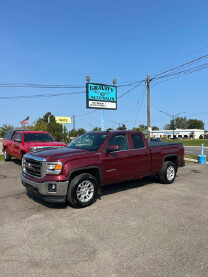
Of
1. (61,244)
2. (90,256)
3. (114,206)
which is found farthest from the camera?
(114,206)

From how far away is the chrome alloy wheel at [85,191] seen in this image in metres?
5.09

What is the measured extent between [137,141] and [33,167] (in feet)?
10.3

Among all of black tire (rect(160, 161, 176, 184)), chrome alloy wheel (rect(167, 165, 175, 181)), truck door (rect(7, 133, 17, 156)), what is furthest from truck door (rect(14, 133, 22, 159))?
chrome alloy wheel (rect(167, 165, 175, 181))

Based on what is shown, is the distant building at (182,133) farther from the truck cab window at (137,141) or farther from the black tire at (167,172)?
the truck cab window at (137,141)

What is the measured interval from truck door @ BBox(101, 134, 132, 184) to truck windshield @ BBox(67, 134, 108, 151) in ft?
0.89

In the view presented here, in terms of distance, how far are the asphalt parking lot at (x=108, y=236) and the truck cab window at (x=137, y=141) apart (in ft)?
4.78

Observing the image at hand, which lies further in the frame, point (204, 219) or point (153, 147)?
point (153, 147)

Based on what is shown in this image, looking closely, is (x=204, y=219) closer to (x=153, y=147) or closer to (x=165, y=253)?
(x=165, y=253)

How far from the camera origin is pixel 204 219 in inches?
177

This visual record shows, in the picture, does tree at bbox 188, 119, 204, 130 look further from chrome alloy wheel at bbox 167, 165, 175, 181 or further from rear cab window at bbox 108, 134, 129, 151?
rear cab window at bbox 108, 134, 129, 151

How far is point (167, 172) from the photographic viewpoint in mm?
7508

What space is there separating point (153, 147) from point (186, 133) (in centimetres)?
12694

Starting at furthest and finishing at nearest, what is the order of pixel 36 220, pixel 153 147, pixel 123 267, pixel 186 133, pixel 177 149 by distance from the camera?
pixel 186 133 → pixel 177 149 → pixel 153 147 → pixel 36 220 → pixel 123 267

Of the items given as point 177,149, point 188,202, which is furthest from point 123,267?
point 177,149
